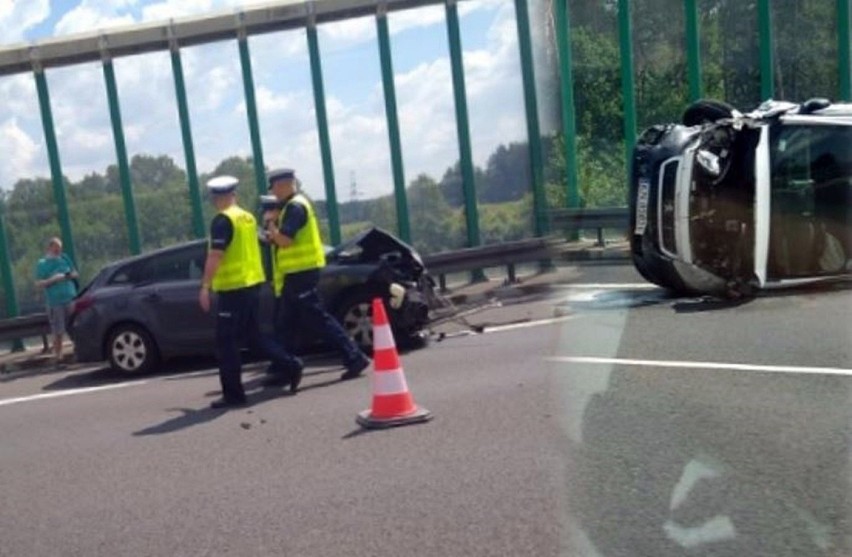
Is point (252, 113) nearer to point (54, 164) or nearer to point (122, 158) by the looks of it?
point (122, 158)

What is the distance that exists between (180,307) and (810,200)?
19.7 feet

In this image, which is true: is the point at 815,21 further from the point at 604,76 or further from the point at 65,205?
the point at 65,205

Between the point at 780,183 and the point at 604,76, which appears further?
the point at 604,76

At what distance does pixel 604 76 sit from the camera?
37.0 feet

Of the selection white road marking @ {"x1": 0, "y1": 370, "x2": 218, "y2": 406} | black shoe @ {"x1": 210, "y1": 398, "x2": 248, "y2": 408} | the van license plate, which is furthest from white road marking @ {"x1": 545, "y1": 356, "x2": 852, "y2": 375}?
white road marking @ {"x1": 0, "y1": 370, "x2": 218, "y2": 406}

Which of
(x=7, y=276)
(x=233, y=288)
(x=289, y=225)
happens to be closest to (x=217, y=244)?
(x=233, y=288)

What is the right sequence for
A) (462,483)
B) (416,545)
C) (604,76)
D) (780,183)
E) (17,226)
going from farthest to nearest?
(17,226), (604,76), (780,183), (462,483), (416,545)

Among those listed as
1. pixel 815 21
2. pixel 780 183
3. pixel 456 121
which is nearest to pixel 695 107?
pixel 780 183

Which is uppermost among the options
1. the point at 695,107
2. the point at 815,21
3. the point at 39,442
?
the point at 815,21

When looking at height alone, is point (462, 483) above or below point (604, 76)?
below

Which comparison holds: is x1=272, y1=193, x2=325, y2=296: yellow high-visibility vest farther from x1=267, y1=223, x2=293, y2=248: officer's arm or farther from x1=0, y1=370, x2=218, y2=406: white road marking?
x1=0, y1=370, x2=218, y2=406: white road marking

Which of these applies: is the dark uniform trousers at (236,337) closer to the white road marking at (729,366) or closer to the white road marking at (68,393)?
the white road marking at (729,366)

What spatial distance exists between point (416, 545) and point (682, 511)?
1.12 meters

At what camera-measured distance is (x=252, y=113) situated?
50.0 feet
